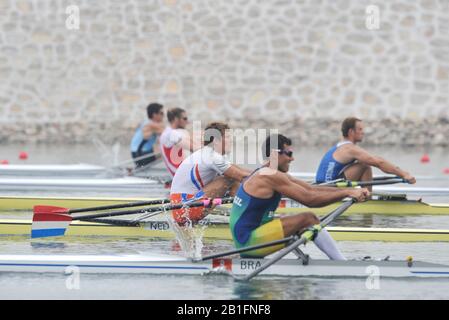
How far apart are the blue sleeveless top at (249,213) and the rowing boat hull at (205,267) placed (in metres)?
0.25

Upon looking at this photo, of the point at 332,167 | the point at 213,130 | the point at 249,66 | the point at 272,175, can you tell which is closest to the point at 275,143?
the point at 272,175

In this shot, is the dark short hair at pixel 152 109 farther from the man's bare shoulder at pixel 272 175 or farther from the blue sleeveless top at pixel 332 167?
the man's bare shoulder at pixel 272 175

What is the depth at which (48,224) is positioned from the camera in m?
11.8

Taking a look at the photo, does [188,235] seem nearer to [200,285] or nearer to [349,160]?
[200,285]

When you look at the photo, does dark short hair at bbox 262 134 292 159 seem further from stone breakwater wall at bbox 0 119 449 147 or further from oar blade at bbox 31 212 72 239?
stone breakwater wall at bbox 0 119 449 147

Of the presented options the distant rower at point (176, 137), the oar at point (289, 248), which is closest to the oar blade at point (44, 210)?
the oar at point (289, 248)

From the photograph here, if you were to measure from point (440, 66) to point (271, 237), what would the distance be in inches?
571

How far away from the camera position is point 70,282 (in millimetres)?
10664

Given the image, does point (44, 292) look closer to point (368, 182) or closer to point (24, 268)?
point (24, 268)

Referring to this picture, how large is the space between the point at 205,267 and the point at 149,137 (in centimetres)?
756

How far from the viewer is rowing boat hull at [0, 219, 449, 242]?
12852 millimetres

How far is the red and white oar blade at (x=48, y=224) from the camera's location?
11.7 metres
